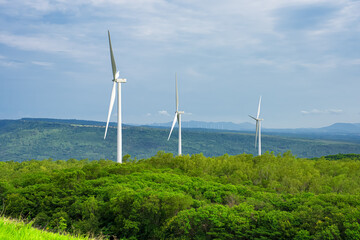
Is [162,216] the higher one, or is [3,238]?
[3,238]

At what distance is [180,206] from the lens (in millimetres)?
25453

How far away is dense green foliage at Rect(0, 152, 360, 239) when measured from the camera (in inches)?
874

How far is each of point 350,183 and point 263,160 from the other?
1664cm

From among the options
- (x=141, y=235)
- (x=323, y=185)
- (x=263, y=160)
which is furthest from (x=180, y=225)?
(x=263, y=160)

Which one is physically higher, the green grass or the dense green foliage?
the green grass

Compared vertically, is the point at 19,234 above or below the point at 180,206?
above

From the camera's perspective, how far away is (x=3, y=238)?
8914mm

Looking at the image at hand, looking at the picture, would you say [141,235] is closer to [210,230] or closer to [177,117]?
[210,230]

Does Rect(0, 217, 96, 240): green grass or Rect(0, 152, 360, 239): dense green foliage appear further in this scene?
Rect(0, 152, 360, 239): dense green foliage

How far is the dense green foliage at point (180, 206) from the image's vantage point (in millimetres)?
22203

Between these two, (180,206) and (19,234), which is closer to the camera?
(19,234)

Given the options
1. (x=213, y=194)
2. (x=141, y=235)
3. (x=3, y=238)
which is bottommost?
(x=141, y=235)

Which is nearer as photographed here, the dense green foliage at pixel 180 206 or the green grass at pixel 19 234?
the green grass at pixel 19 234

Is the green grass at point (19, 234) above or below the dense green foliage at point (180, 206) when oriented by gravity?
above
